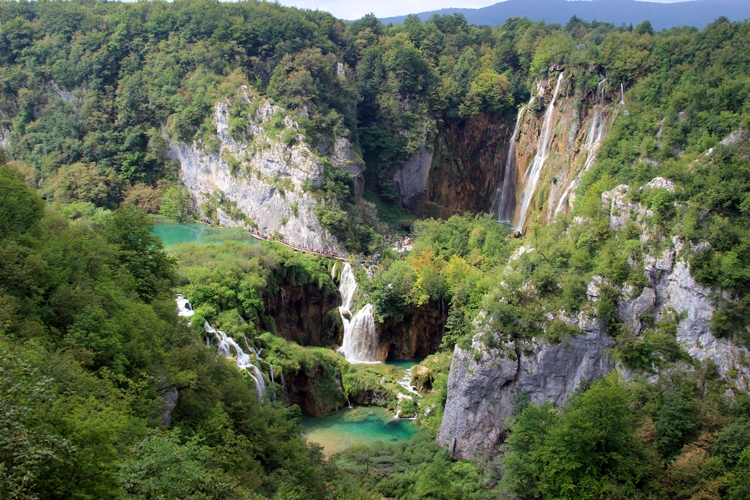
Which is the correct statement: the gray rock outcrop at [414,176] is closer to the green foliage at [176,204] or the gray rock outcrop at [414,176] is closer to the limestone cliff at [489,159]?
the limestone cliff at [489,159]

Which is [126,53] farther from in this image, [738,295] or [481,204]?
[738,295]

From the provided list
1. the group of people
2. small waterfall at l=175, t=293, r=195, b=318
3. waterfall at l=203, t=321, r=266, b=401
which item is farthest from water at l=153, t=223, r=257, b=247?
waterfall at l=203, t=321, r=266, b=401

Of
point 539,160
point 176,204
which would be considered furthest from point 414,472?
point 176,204

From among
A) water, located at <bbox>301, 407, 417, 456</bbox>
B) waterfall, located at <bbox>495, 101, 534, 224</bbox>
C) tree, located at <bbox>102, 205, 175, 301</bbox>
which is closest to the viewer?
tree, located at <bbox>102, 205, 175, 301</bbox>

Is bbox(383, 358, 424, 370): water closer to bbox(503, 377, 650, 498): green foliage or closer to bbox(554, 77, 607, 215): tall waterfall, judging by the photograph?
bbox(554, 77, 607, 215): tall waterfall

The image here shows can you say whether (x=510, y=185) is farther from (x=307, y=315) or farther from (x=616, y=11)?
Result: (x=616, y=11)

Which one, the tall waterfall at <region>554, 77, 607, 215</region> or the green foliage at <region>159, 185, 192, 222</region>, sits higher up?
the tall waterfall at <region>554, 77, 607, 215</region>

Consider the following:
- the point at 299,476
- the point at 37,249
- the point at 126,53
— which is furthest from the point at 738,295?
the point at 126,53

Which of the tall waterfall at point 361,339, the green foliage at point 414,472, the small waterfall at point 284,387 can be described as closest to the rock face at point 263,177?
the tall waterfall at point 361,339
